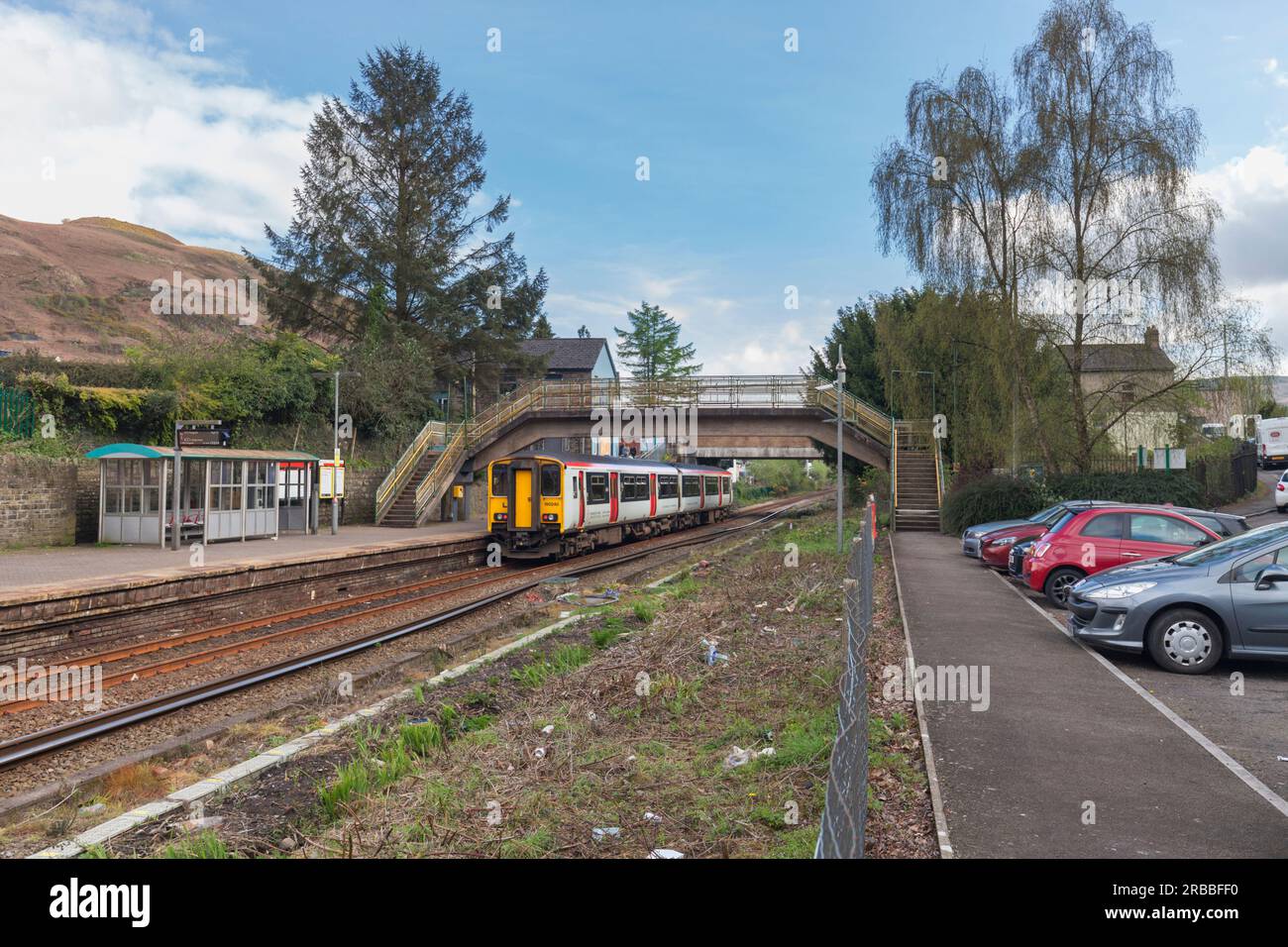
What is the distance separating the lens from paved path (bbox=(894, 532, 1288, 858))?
4.57m

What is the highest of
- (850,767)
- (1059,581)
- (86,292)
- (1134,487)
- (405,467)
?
(86,292)

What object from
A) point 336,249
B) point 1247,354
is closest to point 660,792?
point 1247,354

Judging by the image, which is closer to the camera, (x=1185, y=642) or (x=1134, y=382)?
(x=1185, y=642)

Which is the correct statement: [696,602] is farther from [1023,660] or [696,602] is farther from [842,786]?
[842,786]

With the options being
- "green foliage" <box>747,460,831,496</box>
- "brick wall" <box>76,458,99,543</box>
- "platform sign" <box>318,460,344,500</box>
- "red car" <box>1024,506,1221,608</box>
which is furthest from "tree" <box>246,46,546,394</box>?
"green foliage" <box>747,460,831,496</box>

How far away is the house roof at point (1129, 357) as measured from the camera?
2030 cm

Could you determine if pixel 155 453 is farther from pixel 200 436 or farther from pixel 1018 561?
pixel 1018 561

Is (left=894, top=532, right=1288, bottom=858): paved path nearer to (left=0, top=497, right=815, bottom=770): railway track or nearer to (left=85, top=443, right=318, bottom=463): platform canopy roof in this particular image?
(left=0, top=497, right=815, bottom=770): railway track

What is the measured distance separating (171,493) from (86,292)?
68.9 meters

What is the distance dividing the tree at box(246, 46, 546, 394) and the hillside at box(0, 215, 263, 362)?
3.25 metres

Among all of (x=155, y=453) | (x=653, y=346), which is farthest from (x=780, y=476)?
(x=155, y=453)

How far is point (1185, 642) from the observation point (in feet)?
27.9

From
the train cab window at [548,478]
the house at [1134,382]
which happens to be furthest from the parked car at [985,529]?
the train cab window at [548,478]
